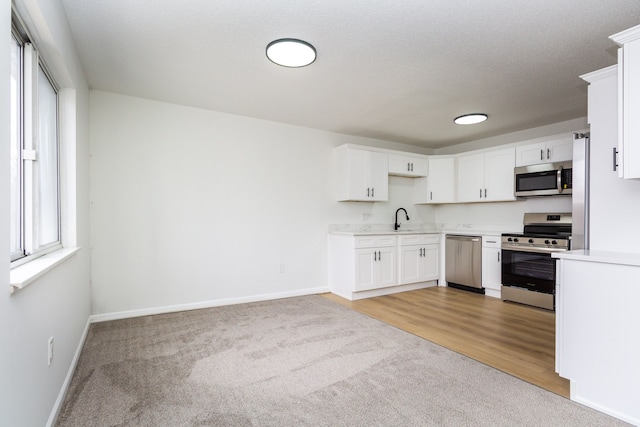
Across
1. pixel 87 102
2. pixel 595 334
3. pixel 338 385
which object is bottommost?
pixel 338 385

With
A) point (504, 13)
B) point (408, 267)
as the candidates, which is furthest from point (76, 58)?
point (408, 267)

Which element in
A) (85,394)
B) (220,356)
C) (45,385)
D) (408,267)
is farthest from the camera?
(408,267)

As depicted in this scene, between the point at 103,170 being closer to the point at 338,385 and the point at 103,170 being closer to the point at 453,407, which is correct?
the point at 338,385

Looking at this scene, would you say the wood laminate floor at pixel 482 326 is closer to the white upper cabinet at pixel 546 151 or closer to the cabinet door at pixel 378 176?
the cabinet door at pixel 378 176

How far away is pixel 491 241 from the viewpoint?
188 inches

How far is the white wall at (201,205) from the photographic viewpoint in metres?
3.60

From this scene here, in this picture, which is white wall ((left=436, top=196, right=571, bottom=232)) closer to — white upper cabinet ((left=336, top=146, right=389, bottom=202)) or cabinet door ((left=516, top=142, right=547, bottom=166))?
cabinet door ((left=516, top=142, right=547, bottom=166))

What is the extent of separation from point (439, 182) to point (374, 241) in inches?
72.7

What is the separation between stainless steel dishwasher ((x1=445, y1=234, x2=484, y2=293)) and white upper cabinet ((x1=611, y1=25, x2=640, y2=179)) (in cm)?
313

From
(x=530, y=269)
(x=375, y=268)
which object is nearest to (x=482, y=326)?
(x=530, y=269)

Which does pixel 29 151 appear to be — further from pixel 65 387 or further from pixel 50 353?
pixel 65 387

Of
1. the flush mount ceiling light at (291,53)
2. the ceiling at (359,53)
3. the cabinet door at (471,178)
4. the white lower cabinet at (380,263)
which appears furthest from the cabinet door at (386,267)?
the flush mount ceiling light at (291,53)

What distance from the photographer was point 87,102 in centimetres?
333

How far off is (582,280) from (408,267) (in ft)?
9.97
